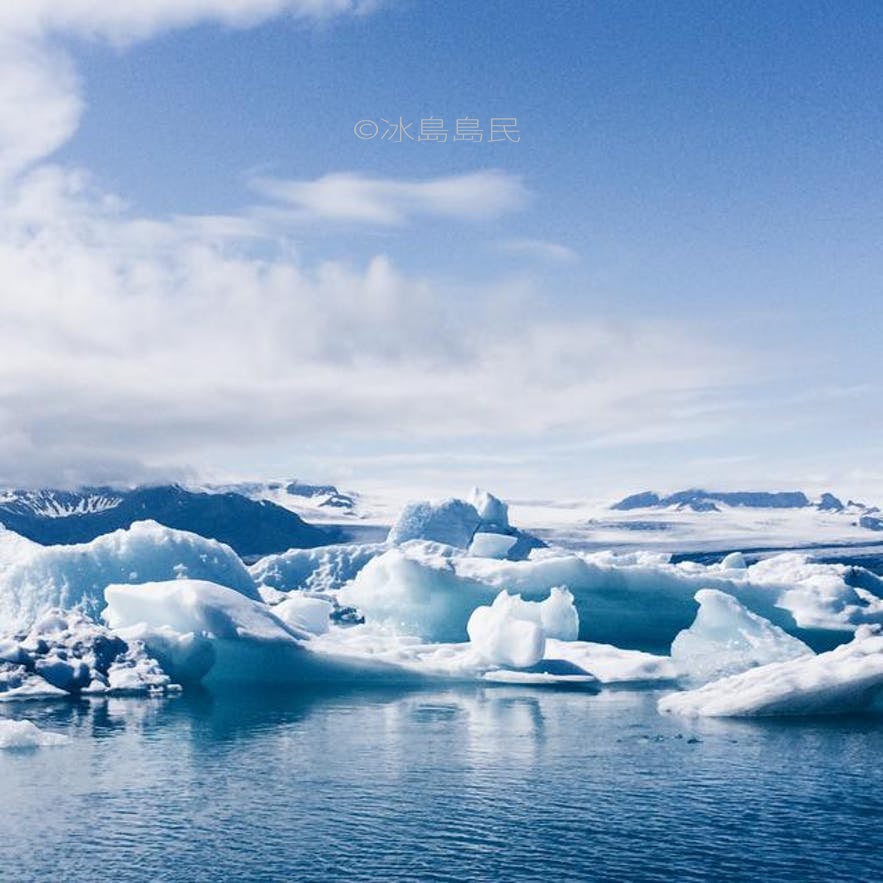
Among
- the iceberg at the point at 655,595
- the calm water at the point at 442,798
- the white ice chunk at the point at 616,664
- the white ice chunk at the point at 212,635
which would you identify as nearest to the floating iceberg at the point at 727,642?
the white ice chunk at the point at 616,664

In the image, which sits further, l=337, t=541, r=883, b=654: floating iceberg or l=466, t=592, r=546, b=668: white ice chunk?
l=337, t=541, r=883, b=654: floating iceberg

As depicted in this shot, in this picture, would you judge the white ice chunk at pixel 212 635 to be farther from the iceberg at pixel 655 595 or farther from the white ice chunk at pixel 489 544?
the white ice chunk at pixel 489 544

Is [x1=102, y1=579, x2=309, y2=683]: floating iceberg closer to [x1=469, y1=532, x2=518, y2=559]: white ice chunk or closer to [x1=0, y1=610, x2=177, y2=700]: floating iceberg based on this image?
[x1=0, y1=610, x2=177, y2=700]: floating iceberg

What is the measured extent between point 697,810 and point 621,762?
4.31 meters

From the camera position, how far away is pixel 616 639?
5544 cm

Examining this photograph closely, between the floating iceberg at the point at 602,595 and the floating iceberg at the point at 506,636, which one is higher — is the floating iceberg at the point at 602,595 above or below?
above

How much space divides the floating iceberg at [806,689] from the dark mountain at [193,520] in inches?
4924

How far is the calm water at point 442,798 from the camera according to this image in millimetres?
15500

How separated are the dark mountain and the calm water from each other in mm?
126244

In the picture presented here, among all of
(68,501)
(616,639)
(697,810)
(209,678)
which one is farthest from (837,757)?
(68,501)

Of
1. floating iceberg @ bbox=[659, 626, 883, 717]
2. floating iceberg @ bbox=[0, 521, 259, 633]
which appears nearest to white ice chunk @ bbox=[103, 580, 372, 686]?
floating iceberg @ bbox=[0, 521, 259, 633]

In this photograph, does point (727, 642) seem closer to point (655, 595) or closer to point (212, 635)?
point (655, 595)

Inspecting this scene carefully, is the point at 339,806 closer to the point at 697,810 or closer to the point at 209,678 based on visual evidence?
the point at 697,810

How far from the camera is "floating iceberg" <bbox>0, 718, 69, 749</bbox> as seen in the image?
24.1 m
